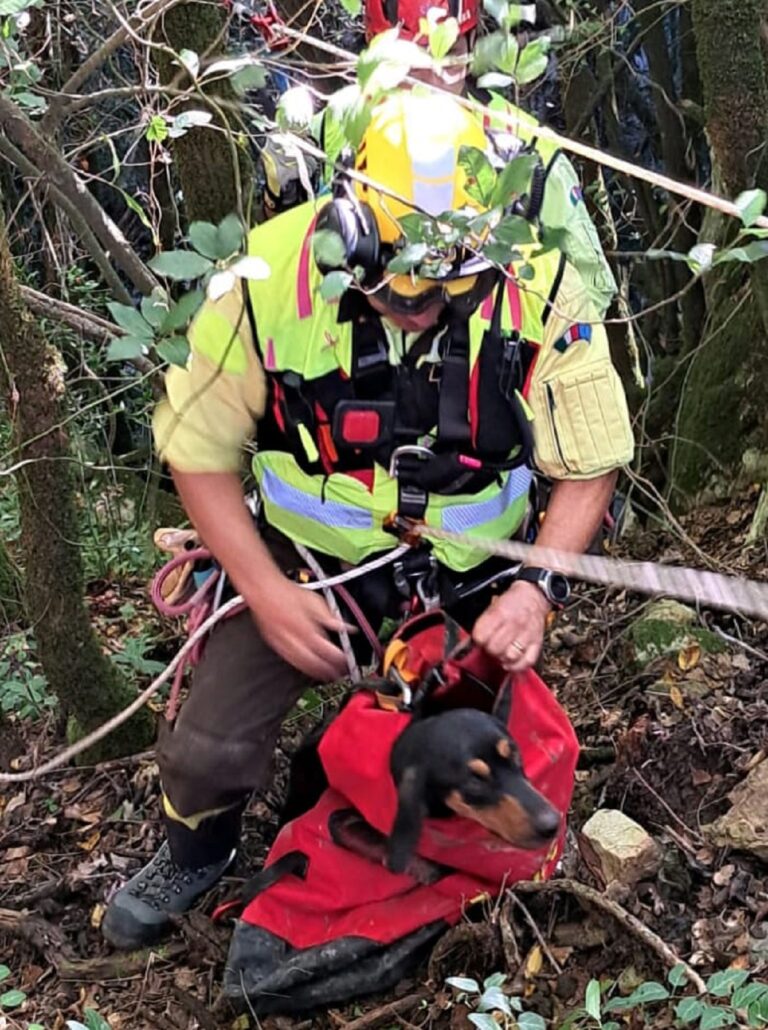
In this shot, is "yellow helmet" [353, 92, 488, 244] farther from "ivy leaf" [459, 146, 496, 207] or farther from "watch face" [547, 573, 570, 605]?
"watch face" [547, 573, 570, 605]

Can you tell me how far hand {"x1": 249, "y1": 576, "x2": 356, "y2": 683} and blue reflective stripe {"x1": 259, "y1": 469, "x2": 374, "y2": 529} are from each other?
0.15 m

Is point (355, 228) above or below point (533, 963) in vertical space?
above

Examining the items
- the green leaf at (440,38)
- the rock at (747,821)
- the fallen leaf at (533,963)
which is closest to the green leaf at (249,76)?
the green leaf at (440,38)

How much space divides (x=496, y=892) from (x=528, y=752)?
361mm

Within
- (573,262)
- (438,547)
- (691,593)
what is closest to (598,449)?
(438,547)

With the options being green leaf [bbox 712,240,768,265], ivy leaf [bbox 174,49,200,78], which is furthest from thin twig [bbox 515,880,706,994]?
ivy leaf [bbox 174,49,200,78]

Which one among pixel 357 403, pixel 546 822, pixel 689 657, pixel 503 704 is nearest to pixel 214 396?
pixel 357 403

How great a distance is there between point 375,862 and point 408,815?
36 centimetres

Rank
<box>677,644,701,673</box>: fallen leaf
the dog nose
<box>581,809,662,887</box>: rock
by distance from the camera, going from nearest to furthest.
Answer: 1. the dog nose
2. <box>581,809,662,887</box>: rock
3. <box>677,644,701,673</box>: fallen leaf

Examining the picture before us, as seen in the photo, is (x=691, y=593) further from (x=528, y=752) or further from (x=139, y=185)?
(x=139, y=185)

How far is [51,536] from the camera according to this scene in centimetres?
328

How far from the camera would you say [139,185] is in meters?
6.07

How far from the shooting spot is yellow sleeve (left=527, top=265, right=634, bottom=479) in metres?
2.45

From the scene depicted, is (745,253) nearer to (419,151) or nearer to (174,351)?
(419,151)
